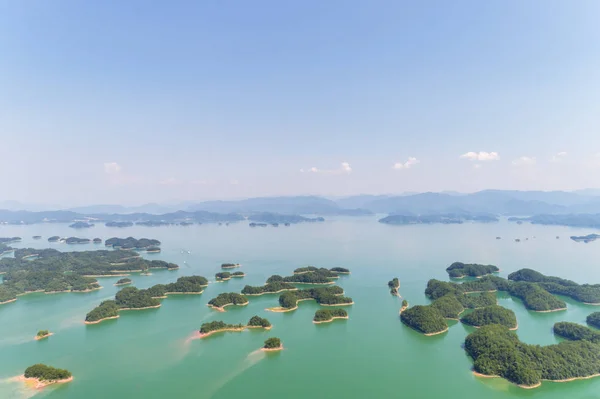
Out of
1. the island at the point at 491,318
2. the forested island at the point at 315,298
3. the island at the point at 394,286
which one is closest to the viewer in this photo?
the island at the point at 491,318

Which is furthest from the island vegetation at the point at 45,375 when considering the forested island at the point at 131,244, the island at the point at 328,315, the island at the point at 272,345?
the forested island at the point at 131,244

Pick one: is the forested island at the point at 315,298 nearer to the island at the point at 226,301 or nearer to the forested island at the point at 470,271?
the island at the point at 226,301

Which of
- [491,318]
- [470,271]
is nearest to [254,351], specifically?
[491,318]

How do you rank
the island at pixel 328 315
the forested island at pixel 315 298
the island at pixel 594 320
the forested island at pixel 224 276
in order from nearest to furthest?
1. the island at pixel 594 320
2. the island at pixel 328 315
3. the forested island at pixel 315 298
4. the forested island at pixel 224 276

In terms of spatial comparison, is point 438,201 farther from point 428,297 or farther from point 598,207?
point 428,297

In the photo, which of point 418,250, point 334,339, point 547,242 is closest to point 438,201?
point 547,242

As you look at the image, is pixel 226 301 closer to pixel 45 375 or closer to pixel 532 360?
pixel 45 375
